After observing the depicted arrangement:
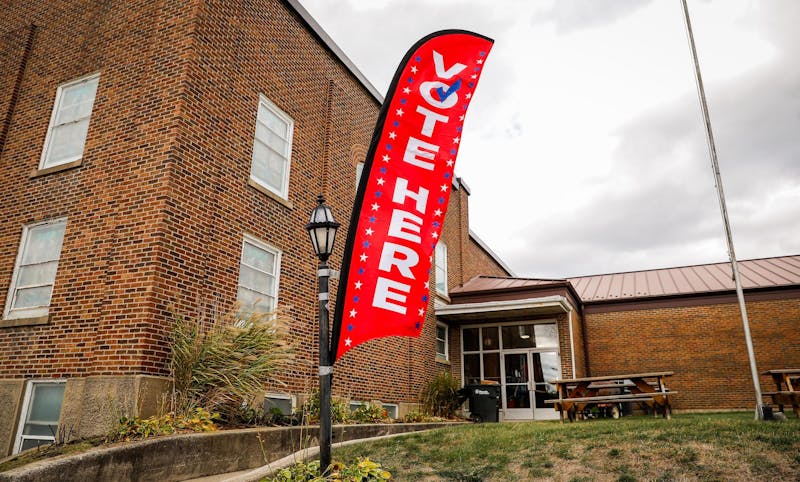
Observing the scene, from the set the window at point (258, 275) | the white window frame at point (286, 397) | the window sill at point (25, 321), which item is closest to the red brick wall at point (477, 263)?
the window at point (258, 275)

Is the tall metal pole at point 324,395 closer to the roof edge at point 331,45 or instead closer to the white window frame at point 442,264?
the roof edge at point 331,45

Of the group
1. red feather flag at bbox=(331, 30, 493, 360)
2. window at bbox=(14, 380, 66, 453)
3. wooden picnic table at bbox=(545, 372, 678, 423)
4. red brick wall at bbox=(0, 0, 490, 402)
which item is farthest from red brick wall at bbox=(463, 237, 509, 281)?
red feather flag at bbox=(331, 30, 493, 360)

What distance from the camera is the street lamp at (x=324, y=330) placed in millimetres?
4949

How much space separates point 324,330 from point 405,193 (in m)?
1.57

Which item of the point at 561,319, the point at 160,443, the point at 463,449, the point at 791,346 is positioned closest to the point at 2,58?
the point at 160,443

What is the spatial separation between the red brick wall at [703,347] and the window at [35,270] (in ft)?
56.4

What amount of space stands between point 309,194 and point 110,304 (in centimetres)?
499

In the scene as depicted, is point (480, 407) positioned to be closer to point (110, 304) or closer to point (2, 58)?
point (110, 304)

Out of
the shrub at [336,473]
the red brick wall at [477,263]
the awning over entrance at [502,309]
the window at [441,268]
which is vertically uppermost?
the red brick wall at [477,263]

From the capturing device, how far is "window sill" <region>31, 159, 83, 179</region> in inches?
370

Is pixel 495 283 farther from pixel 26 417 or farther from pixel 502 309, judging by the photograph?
pixel 26 417

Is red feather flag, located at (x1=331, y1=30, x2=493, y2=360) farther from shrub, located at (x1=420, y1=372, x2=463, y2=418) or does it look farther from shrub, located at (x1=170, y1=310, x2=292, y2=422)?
shrub, located at (x1=420, y1=372, x2=463, y2=418)

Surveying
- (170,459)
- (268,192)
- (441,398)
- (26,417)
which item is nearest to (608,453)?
(170,459)

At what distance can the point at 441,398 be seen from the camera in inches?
596
